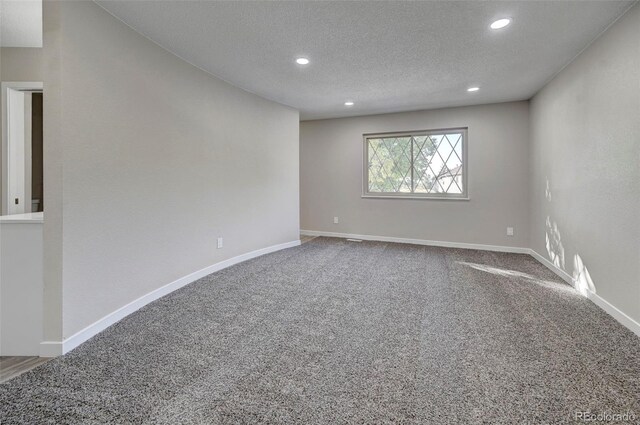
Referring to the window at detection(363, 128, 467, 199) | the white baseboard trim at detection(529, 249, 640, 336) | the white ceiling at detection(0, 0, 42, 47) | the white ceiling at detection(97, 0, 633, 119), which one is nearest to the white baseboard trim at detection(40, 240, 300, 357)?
the white ceiling at detection(97, 0, 633, 119)

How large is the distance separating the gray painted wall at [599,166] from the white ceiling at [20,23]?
445cm

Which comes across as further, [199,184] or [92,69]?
[199,184]

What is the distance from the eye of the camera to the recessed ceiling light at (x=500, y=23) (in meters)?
2.32

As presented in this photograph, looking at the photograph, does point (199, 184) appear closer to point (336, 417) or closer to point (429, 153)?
point (336, 417)

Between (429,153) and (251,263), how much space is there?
353 cm

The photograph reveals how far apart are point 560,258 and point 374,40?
3163 millimetres

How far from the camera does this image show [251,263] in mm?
3955

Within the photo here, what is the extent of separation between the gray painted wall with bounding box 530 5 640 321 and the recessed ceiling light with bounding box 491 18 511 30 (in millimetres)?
806

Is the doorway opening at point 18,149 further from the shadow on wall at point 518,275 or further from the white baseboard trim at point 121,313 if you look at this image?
the shadow on wall at point 518,275

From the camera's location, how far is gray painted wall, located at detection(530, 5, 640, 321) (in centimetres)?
218

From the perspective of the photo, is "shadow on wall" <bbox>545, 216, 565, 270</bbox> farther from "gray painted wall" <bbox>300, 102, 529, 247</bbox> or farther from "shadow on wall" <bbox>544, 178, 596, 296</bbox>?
"gray painted wall" <bbox>300, 102, 529, 247</bbox>

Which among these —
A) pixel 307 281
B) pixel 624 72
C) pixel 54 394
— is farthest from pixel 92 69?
pixel 624 72

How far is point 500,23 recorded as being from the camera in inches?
93.0

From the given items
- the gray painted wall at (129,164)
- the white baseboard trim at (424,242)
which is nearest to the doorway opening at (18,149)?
the gray painted wall at (129,164)
